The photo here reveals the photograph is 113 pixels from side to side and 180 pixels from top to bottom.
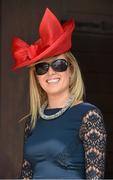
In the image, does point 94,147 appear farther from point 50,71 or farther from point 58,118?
point 50,71

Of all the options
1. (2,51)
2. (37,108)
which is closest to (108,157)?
(2,51)

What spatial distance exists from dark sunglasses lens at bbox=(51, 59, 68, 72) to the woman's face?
0.02 metres

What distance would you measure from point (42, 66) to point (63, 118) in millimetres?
327

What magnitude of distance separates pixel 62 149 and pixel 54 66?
1.55ft

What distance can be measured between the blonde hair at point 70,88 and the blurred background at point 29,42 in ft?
5.55

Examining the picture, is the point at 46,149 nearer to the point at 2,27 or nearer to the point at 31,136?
the point at 31,136

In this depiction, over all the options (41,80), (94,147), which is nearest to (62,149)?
(94,147)

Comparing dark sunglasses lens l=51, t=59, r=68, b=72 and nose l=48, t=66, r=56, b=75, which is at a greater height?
dark sunglasses lens l=51, t=59, r=68, b=72

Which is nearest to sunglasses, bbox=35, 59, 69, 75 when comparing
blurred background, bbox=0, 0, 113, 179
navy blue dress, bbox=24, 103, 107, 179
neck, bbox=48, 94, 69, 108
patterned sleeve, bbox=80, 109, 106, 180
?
neck, bbox=48, 94, 69, 108

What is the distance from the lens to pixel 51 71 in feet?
10.9

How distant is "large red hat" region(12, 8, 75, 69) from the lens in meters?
3.28

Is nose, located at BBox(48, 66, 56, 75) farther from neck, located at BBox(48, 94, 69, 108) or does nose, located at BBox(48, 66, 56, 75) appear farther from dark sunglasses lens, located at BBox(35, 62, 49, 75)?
neck, located at BBox(48, 94, 69, 108)

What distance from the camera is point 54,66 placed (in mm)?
3314

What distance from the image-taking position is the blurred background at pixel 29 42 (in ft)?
16.8
